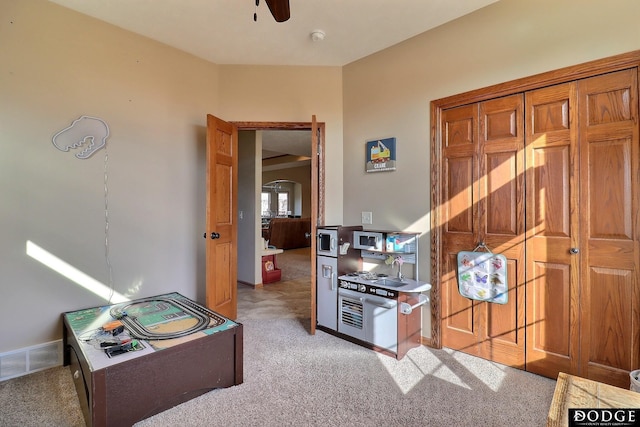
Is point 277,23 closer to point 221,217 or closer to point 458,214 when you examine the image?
point 221,217

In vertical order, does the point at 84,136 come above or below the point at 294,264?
above

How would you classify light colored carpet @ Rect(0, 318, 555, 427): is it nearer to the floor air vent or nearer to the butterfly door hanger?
the floor air vent

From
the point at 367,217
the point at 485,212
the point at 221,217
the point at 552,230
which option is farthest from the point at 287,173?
the point at 552,230

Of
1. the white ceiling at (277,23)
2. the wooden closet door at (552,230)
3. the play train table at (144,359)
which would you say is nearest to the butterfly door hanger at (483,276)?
the wooden closet door at (552,230)

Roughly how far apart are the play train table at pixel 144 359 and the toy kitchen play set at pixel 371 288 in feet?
3.53

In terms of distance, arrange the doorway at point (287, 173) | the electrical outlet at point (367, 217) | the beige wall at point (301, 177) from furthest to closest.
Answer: the beige wall at point (301, 177), the doorway at point (287, 173), the electrical outlet at point (367, 217)

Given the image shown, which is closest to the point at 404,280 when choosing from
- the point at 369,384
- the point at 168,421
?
the point at 369,384

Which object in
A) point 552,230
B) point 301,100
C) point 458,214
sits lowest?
point 552,230

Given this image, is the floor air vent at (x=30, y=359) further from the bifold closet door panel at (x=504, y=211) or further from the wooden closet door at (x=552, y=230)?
the wooden closet door at (x=552, y=230)

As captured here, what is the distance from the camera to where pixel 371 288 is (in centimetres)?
262

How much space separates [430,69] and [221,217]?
243 cm

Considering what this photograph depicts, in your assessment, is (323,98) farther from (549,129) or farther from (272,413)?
(272,413)

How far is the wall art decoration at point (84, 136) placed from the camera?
2402 millimetres

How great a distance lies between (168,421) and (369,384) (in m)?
1.24
